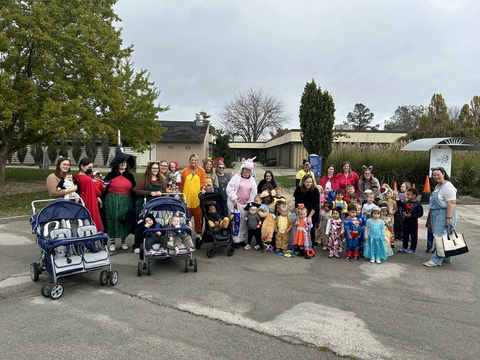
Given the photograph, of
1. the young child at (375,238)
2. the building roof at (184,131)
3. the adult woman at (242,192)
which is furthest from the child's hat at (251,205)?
the building roof at (184,131)

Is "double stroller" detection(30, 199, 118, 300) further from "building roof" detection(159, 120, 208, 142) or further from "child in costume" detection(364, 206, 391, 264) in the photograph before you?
"building roof" detection(159, 120, 208, 142)

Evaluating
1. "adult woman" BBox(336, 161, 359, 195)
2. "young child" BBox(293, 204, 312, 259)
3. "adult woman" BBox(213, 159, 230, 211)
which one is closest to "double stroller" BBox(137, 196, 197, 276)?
"adult woman" BBox(213, 159, 230, 211)

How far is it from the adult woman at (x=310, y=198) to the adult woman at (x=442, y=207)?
199 cm

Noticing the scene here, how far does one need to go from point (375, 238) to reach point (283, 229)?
1.65 metres

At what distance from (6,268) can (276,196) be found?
4.88 m

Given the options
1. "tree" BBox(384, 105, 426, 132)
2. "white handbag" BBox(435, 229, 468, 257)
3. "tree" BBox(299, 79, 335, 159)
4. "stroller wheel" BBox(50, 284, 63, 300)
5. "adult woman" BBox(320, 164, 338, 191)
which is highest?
"tree" BBox(384, 105, 426, 132)

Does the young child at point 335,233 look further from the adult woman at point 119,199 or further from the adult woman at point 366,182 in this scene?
the adult woman at point 119,199

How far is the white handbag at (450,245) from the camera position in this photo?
5.77 metres

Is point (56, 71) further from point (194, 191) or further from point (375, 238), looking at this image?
point (375, 238)

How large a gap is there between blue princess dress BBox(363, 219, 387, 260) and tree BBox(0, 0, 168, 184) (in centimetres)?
1117

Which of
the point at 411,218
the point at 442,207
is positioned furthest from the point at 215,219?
the point at 442,207

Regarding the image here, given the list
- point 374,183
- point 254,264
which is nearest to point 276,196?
point 254,264

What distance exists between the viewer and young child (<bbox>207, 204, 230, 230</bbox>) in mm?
6422

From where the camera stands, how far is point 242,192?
705 centimetres
